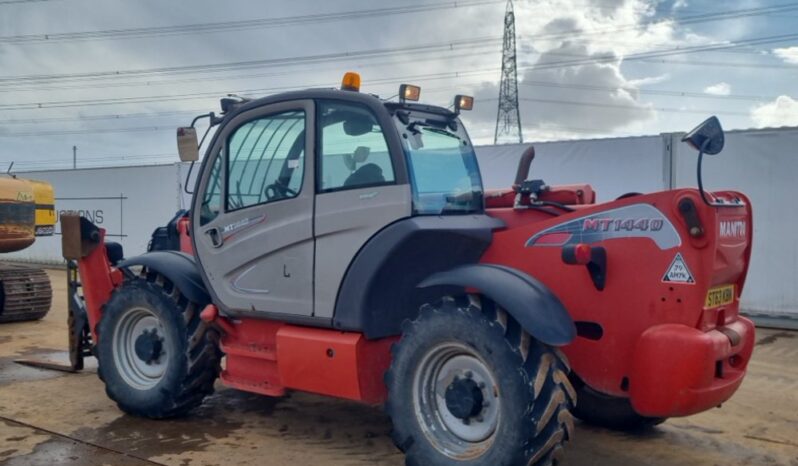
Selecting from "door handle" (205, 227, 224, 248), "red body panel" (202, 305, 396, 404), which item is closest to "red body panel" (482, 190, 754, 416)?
"red body panel" (202, 305, 396, 404)

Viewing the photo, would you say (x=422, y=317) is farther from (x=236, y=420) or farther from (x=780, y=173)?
(x=780, y=173)

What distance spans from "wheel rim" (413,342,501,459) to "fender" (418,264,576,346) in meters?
0.33

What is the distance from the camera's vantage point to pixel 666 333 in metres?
3.84

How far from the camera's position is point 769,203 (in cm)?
1044

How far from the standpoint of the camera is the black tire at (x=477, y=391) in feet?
12.5

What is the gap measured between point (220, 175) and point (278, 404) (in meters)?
1.92

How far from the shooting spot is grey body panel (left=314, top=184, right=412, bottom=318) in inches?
177

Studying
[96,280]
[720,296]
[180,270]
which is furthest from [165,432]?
[720,296]

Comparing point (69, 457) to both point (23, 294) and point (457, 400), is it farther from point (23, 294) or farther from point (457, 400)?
point (23, 294)

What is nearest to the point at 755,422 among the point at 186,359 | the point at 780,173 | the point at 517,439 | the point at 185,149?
the point at 517,439

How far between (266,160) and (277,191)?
27cm

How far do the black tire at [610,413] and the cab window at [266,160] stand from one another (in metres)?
2.43

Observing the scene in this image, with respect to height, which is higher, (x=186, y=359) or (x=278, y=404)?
(x=186, y=359)

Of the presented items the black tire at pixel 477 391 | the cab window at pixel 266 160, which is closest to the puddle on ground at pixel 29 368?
the cab window at pixel 266 160
